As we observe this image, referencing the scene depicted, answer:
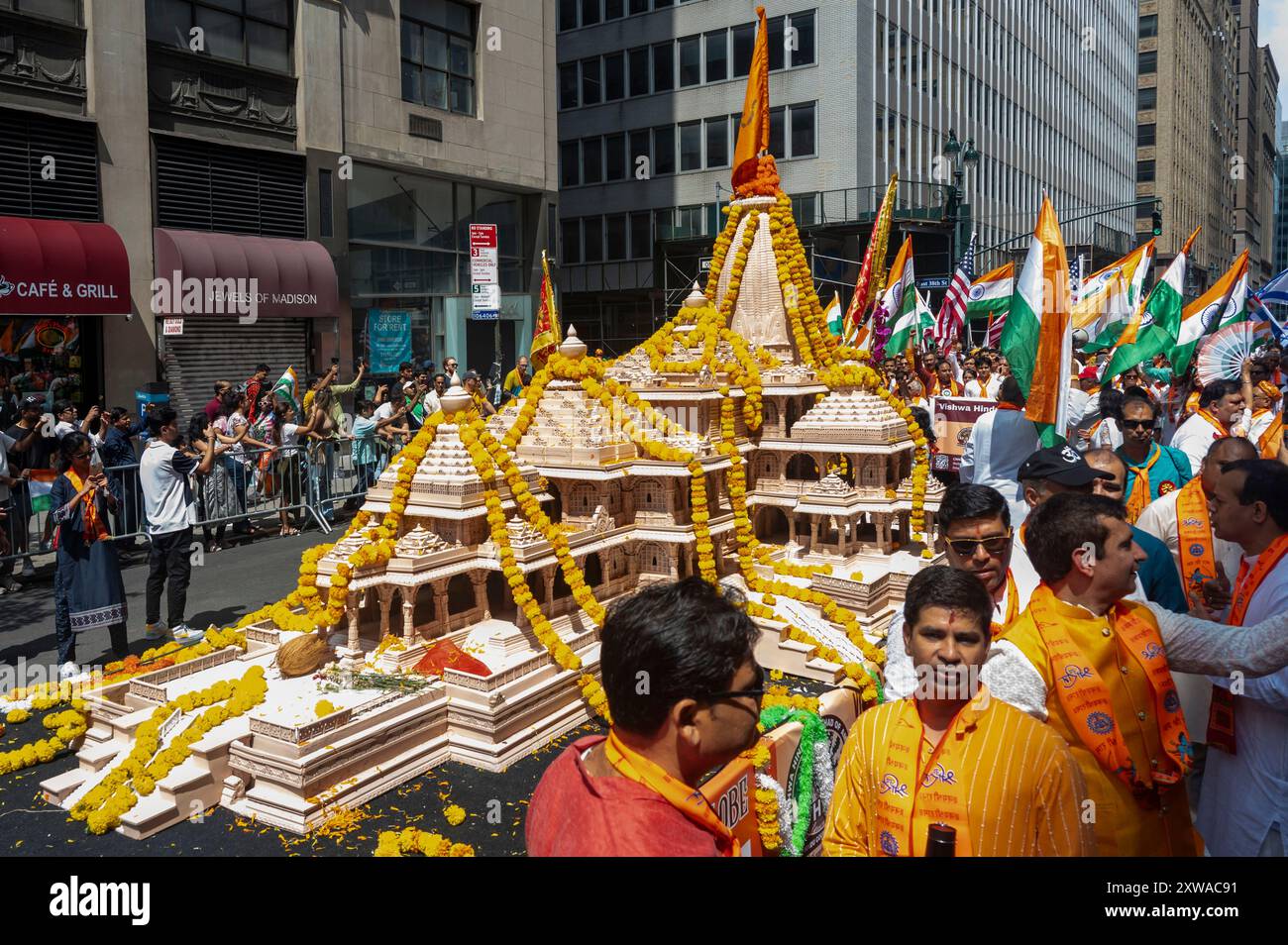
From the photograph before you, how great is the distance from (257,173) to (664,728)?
71.9 feet

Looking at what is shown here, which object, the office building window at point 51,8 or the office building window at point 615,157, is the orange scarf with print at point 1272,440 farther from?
the office building window at point 615,157

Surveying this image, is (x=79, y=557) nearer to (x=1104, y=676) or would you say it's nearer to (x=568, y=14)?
(x=1104, y=676)

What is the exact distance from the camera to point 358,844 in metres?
6.79

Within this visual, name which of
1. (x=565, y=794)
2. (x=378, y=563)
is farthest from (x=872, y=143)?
(x=565, y=794)

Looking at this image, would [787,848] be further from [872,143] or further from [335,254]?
[872,143]

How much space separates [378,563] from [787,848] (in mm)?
4895

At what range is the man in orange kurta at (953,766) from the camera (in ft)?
10.2

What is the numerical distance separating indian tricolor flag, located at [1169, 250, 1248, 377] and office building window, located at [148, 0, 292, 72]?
18.6 metres

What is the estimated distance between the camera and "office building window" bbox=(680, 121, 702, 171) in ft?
130

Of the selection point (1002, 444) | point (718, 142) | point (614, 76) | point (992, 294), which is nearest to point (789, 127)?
point (718, 142)

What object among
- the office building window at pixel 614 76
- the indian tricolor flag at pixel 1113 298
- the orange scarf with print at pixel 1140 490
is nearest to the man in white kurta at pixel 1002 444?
the orange scarf with print at pixel 1140 490

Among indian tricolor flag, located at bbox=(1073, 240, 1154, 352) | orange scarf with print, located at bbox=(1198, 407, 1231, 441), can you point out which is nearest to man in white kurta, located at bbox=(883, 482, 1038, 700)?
orange scarf with print, located at bbox=(1198, 407, 1231, 441)

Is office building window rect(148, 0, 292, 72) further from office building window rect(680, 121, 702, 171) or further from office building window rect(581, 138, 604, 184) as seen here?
office building window rect(581, 138, 604, 184)

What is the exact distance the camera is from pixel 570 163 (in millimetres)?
44094
